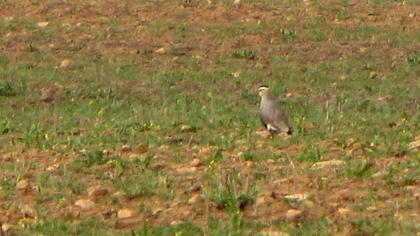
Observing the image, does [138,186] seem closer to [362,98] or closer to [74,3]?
[362,98]

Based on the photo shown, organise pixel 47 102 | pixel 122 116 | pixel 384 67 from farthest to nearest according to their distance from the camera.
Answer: pixel 384 67
pixel 47 102
pixel 122 116

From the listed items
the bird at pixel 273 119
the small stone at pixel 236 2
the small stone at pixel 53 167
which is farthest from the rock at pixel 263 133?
the small stone at pixel 236 2

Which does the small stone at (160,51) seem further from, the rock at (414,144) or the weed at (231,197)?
the weed at (231,197)

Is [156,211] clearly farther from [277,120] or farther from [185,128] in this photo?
[185,128]

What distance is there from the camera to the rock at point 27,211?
Result: 305 inches

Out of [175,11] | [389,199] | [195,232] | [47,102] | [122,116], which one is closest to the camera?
[195,232]

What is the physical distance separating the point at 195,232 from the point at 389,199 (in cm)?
129

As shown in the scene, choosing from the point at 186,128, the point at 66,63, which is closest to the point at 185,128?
the point at 186,128

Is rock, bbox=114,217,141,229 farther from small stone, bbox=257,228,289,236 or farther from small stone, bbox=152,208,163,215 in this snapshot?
small stone, bbox=257,228,289,236

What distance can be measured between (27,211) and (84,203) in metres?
0.35

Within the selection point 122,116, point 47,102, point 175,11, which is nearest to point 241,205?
point 122,116

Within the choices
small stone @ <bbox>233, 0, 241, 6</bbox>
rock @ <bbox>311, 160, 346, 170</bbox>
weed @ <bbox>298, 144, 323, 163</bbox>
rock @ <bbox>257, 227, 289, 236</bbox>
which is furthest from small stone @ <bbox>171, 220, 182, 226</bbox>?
small stone @ <bbox>233, 0, 241, 6</bbox>

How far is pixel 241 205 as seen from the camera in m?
7.79

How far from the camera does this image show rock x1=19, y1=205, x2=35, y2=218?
7750 mm
